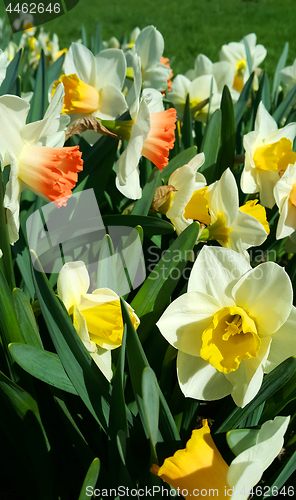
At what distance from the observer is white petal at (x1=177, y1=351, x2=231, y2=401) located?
0.82 meters

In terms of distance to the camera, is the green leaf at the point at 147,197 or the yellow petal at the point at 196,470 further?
the green leaf at the point at 147,197

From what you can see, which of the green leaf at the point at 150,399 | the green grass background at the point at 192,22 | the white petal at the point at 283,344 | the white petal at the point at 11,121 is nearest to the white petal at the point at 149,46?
the white petal at the point at 11,121

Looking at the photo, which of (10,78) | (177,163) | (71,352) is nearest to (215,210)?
(177,163)

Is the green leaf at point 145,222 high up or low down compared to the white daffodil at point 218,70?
down

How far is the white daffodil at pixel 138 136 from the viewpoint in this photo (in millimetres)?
980

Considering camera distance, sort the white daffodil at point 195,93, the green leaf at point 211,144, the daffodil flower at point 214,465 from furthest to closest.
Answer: the white daffodil at point 195,93 < the green leaf at point 211,144 < the daffodil flower at point 214,465

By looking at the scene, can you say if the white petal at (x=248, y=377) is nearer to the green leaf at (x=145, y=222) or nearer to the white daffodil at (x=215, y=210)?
the white daffodil at (x=215, y=210)

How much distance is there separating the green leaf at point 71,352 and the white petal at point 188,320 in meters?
0.14

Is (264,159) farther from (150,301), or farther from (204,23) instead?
(204,23)

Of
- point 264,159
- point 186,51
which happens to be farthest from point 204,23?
point 264,159

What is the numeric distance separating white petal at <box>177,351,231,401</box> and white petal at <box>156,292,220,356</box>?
0.03 meters

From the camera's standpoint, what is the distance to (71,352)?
2.49 feet

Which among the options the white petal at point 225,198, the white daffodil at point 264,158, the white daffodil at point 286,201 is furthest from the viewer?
the white daffodil at point 264,158


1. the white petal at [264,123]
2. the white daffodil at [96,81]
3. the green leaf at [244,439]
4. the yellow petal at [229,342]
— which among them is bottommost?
the green leaf at [244,439]
